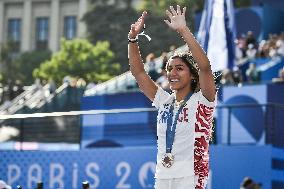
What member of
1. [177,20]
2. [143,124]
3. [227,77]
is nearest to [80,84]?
[227,77]

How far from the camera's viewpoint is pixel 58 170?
13.5 m

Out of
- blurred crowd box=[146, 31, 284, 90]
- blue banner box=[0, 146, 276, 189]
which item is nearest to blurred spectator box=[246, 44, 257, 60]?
blurred crowd box=[146, 31, 284, 90]

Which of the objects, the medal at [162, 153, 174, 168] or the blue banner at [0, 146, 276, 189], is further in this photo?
the blue banner at [0, 146, 276, 189]

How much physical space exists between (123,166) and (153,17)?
5798 cm

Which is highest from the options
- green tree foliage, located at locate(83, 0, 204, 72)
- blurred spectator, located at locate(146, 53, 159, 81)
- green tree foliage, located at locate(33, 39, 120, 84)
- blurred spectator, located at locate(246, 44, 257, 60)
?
green tree foliage, located at locate(83, 0, 204, 72)

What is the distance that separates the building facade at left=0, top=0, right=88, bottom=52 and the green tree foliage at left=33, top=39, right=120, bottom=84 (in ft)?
114

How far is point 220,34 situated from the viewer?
61.6 ft

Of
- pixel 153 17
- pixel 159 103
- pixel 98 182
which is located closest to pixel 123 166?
pixel 98 182

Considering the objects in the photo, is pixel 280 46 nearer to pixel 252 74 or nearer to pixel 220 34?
pixel 252 74

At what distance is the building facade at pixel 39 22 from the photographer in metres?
103

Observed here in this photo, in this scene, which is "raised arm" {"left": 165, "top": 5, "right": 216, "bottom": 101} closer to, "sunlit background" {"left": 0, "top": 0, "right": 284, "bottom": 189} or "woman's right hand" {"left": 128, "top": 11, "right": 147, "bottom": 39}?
"woman's right hand" {"left": 128, "top": 11, "right": 147, "bottom": 39}

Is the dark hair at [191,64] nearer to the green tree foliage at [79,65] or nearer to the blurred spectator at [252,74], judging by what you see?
the blurred spectator at [252,74]

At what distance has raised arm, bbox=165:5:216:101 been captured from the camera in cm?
561

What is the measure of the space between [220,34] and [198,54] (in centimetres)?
1325
